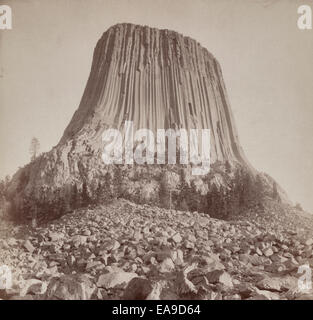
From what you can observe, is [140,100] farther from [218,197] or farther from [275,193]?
[275,193]

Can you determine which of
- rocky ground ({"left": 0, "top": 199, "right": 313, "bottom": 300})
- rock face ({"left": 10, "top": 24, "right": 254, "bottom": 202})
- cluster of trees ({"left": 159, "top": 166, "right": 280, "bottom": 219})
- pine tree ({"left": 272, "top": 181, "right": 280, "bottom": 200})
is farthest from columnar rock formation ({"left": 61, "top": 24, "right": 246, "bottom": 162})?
rocky ground ({"left": 0, "top": 199, "right": 313, "bottom": 300})

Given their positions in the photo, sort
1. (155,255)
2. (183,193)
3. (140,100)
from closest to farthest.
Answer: (155,255)
(183,193)
(140,100)

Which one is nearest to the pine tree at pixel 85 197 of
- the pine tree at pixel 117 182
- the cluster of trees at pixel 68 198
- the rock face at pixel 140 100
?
the cluster of trees at pixel 68 198

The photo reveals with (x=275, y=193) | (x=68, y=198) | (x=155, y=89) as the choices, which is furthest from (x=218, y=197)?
(x=68, y=198)

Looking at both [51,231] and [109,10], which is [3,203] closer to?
[51,231]

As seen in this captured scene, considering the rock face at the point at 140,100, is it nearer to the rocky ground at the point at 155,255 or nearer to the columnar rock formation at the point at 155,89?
the columnar rock formation at the point at 155,89
